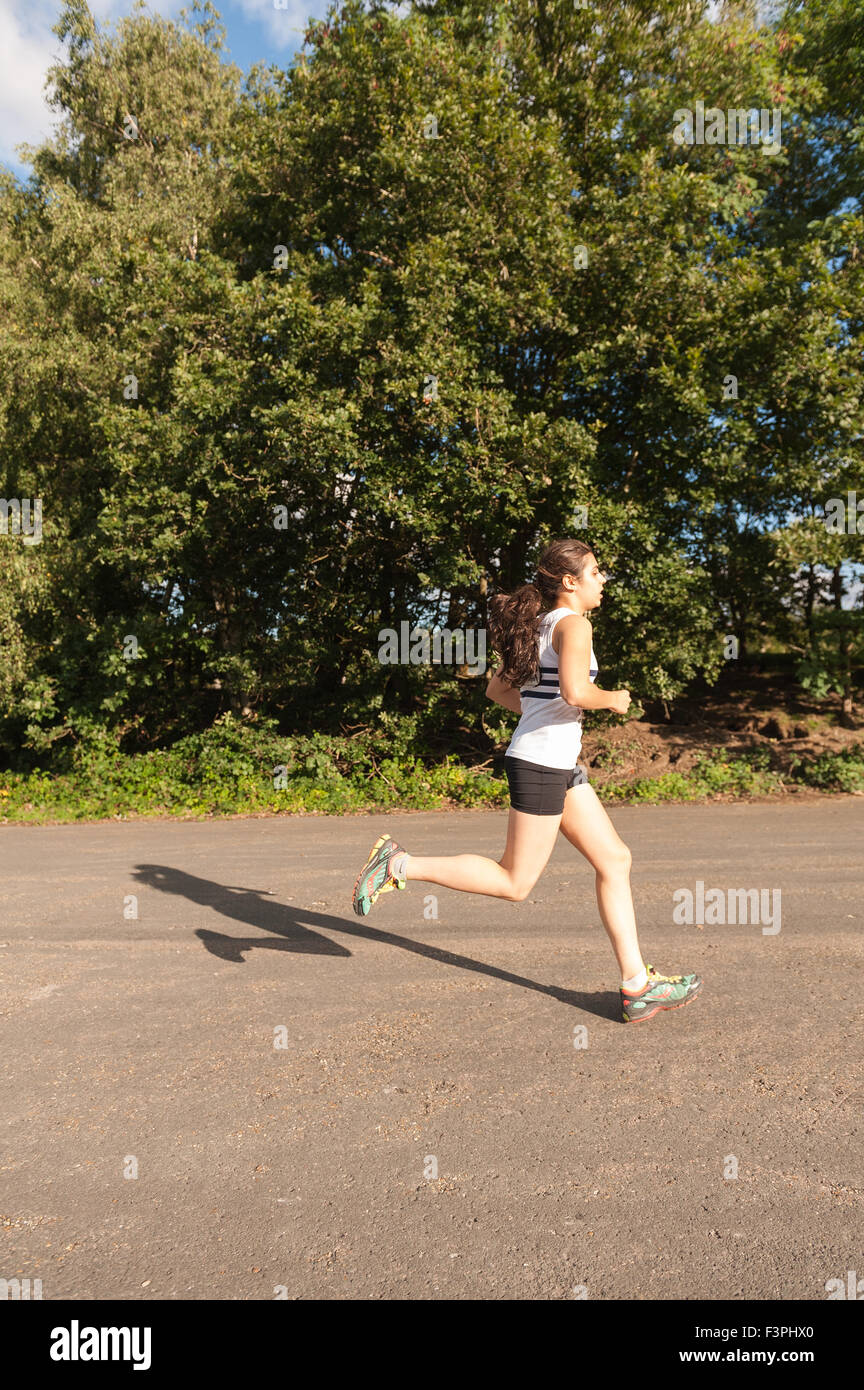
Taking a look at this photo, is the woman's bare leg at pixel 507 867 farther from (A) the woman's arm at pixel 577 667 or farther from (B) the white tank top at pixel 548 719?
(A) the woman's arm at pixel 577 667

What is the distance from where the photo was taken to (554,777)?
4273 mm

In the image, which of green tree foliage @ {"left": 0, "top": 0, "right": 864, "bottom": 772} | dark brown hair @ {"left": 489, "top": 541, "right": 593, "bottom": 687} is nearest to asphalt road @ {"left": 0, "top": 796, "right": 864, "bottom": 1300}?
dark brown hair @ {"left": 489, "top": 541, "right": 593, "bottom": 687}

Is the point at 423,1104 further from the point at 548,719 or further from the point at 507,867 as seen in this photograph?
the point at 548,719

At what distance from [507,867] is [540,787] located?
0.46 meters

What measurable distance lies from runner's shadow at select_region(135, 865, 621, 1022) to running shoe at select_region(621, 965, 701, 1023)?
0.38ft

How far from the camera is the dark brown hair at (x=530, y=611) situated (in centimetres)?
432

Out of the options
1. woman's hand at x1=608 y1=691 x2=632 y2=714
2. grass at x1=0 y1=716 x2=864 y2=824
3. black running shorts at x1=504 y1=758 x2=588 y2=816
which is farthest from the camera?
grass at x1=0 y1=716 x2=864 y2=824

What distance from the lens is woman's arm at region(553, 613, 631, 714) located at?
13.0 feet

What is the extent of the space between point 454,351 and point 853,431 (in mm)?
5080

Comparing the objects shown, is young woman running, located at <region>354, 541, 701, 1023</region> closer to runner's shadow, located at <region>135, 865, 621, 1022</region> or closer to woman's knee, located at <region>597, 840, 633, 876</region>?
woman's knee, located at <region>597, 840, 633, 876</region>

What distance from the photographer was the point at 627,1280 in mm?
2486

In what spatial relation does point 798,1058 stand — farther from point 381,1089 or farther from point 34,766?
point 34,766

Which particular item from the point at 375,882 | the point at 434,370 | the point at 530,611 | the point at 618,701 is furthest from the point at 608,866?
the point at 434,370

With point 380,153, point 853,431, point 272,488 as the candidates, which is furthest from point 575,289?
point 272,488
